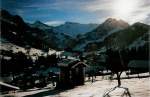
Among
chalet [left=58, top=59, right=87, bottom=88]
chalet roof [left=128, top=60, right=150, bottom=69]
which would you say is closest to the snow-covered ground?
chalet [left=58, top=59, right=87, bottom=88]

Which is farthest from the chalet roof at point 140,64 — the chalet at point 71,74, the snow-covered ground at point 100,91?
the snow-covered ground at point 100,91

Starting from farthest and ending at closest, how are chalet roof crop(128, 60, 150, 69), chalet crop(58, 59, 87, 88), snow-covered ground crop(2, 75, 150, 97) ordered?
chalet roof crop(128, 60, 150, 69)
chalet crop(58, 59, 87, 88)
snow-covered ground crop(2, 75, 150, 97)

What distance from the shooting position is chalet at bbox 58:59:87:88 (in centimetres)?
4262

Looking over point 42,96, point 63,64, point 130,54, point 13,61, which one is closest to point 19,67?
point 13,61

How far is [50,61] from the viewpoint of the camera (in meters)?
156

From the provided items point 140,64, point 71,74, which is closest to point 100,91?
point 71,74

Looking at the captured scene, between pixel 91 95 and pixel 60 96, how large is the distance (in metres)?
4.02

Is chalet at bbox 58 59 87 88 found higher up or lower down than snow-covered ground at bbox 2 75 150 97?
higher up

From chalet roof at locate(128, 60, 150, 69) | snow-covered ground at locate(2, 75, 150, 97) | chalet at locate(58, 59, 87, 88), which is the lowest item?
snow-covered ground at locate(2, 75, 150, 97)

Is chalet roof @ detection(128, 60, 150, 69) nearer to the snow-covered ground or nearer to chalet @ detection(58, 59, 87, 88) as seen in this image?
chalet @ detection(58, 59, 87, 88)

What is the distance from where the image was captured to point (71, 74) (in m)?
43.1

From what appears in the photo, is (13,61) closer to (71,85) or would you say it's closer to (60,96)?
(71,85)

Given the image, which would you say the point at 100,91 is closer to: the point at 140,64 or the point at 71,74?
the point at 71,74

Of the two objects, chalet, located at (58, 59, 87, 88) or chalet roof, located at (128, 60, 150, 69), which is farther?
chalet roof, located at (128, 60, 150, 69)
